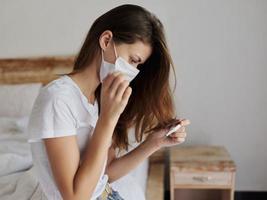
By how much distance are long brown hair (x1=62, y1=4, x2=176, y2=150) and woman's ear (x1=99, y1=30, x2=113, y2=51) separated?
2 cm

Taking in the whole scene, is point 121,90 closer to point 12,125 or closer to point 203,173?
point 203,173

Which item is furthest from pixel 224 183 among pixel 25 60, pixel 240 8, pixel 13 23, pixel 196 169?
pixel 13 23

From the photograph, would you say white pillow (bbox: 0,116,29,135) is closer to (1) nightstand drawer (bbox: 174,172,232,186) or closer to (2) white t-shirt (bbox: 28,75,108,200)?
(1) nightstand drawer (bbox: 174,172,232,186)

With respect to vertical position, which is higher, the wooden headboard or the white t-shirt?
the white t-shirt

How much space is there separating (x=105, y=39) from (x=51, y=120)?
29 centimetres

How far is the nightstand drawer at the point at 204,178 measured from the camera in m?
2.05

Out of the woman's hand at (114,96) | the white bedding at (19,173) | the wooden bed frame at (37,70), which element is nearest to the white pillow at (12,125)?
the white bedding at (19,173)

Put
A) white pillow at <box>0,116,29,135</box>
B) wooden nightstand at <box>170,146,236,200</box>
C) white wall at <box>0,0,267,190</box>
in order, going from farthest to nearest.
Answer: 1. white wall at <box>0,0,267,190</box>
2. white pillow at <box>0,116,29,135</box>
3. wooden nightstand at <box>170,146,236,200</box>

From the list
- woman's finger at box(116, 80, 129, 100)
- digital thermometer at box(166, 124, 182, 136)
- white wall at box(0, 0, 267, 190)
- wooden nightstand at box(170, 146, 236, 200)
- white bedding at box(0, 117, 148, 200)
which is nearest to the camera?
woman's finger at box(116, 80, 129, 100)

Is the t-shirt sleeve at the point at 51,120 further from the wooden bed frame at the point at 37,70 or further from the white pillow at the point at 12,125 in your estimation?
the wooden bed frame at the point at 37,70

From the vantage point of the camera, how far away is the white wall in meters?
2.35

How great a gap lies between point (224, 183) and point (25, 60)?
1598 mm

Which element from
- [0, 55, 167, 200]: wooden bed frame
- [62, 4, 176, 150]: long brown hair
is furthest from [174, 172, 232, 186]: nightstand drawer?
[62, 4, 176, 150]: long brown hair

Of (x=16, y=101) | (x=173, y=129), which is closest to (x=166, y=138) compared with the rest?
(x=173, y=129)
